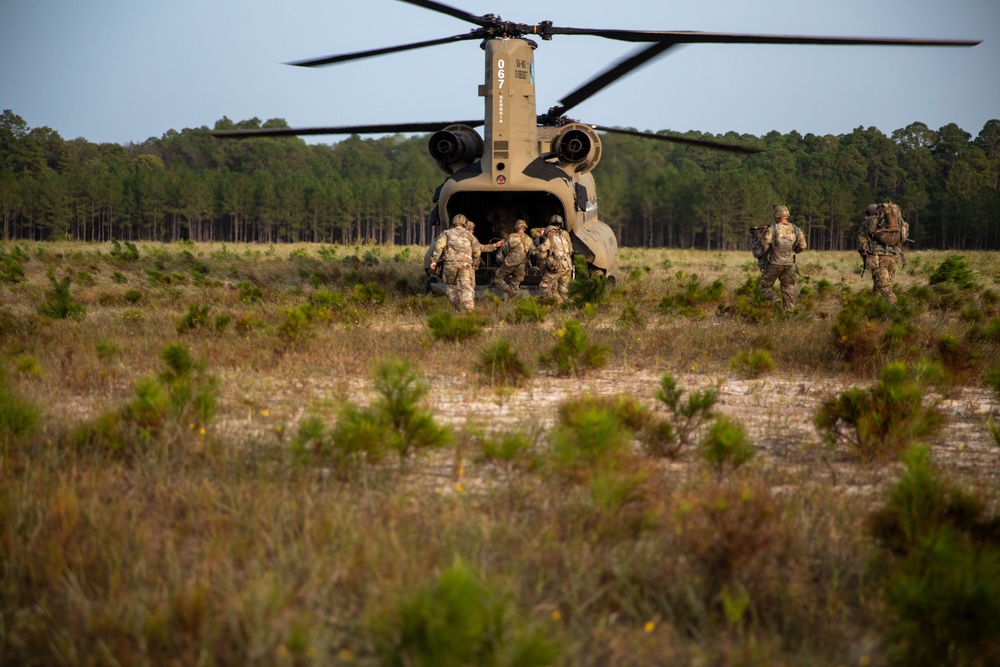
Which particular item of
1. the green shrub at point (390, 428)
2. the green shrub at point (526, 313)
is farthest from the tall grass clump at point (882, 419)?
the green shrub at point (526, 313)

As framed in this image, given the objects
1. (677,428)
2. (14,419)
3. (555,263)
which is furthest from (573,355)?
(555,263)

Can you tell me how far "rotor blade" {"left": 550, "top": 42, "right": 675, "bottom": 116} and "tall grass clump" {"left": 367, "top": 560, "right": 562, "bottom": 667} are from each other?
31.8 feet

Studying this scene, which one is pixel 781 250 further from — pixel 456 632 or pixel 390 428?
pixel 456 632

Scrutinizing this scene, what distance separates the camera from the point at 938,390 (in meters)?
7.04

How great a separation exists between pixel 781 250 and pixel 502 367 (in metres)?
6.70

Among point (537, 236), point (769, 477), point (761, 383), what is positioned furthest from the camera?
point (537, 236)

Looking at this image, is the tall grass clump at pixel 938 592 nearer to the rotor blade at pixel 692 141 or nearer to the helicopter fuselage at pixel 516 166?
the helicopter fuselage at pixel 516 166

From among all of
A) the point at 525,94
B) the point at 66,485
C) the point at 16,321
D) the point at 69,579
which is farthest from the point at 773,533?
the point at 525,94

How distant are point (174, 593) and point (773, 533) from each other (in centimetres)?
234

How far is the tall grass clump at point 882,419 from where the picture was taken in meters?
5.05

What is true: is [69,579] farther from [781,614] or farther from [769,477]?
[769,477]

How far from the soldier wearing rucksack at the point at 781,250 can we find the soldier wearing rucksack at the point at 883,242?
1.54 meters

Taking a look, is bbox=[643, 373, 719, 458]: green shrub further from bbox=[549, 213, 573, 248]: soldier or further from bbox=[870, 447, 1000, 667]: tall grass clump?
bbox=[549, 213, 573, 248]: soldier

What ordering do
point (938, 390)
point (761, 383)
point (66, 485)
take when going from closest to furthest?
1. point (66, 485)
2. point (938, 390)
3. point (761, 383)
